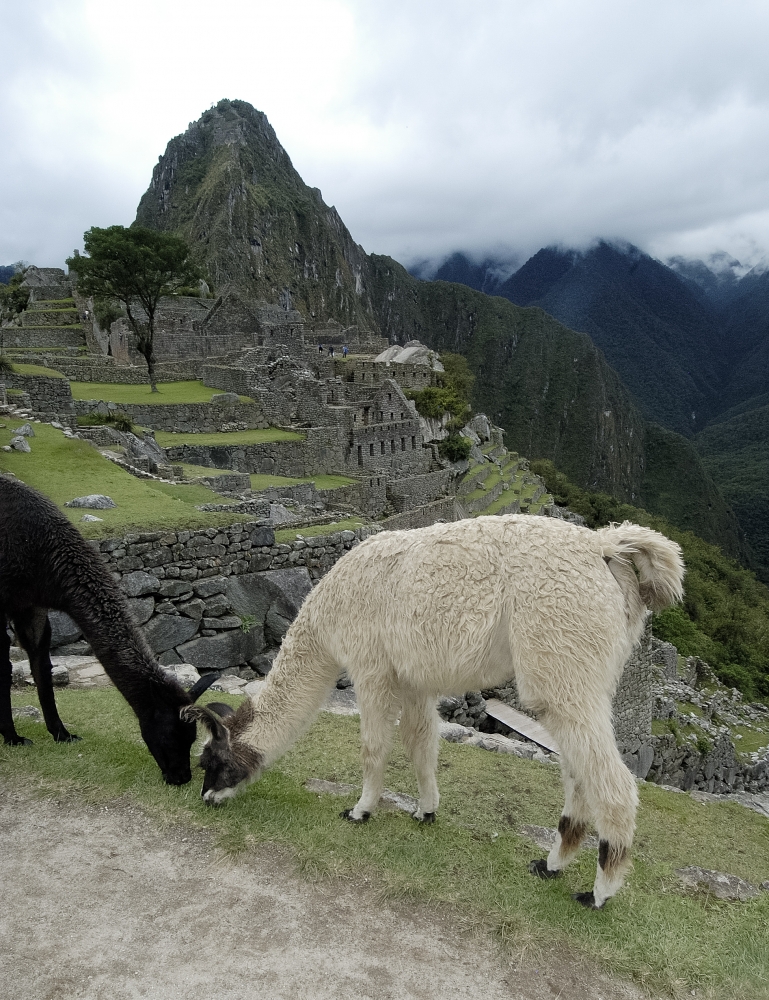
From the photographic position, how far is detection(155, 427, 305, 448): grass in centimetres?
2177

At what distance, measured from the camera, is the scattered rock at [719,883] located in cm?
408

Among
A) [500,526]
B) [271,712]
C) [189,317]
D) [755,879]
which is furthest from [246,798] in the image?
[189,317]

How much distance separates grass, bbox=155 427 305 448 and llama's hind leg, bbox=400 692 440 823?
1801cm

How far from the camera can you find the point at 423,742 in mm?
4363

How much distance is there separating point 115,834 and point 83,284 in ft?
104

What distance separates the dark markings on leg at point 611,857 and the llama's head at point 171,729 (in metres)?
2.70

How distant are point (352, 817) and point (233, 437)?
2074 cm

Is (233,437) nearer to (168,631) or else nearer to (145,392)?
(145,392)

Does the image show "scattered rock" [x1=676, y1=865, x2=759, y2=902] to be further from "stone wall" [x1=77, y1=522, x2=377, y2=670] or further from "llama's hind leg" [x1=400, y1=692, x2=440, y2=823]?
"stone wall" [x1=77, y1=522, x2=377, y2=670]

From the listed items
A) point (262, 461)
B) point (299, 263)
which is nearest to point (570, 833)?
point (262, 461)

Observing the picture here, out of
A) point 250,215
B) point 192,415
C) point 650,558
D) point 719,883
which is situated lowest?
point 719,883

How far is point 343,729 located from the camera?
6.30 metres

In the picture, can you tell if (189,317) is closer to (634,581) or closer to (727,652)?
(727,652)

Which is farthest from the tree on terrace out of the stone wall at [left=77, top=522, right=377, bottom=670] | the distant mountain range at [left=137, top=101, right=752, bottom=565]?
the distant mountain range at [left=137, top=101, right=752, bottom=565]
